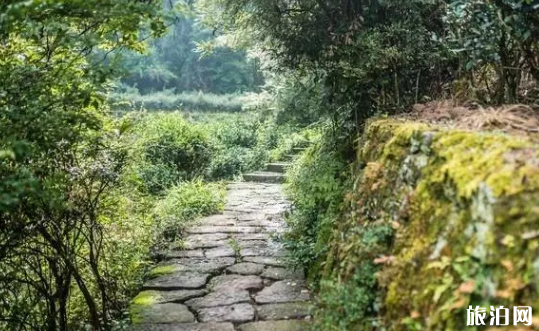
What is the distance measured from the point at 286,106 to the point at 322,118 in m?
1.23

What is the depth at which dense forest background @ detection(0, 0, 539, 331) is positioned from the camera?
250 centimetres

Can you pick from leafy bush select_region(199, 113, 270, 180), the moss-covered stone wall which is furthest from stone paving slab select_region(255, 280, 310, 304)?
leafy bush select_region(199, 113, 270, 180)

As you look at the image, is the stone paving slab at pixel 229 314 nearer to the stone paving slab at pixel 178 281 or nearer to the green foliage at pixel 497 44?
the stone paving slab at pixel 178 281

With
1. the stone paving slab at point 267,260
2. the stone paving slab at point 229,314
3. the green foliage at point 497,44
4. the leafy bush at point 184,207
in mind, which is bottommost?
the stone paving slab at point 267,260

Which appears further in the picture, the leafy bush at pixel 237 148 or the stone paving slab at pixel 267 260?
the leafy bush at pixel 237 148

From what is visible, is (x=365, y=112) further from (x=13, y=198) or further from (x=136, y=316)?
(x=13, y=198)

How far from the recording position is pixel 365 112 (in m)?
4.61

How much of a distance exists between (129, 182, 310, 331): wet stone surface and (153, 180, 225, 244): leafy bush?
0.22 metres

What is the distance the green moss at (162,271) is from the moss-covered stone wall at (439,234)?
1.92 metres

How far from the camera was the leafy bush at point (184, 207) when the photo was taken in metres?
5.68

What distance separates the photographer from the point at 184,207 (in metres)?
6.65

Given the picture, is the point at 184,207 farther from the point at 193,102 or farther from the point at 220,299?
the point at 193,102

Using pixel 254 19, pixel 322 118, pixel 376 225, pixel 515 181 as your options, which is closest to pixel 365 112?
pixel 322 118

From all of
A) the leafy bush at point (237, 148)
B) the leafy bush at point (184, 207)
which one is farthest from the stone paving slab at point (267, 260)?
the leafy bush at point (237, 148)
